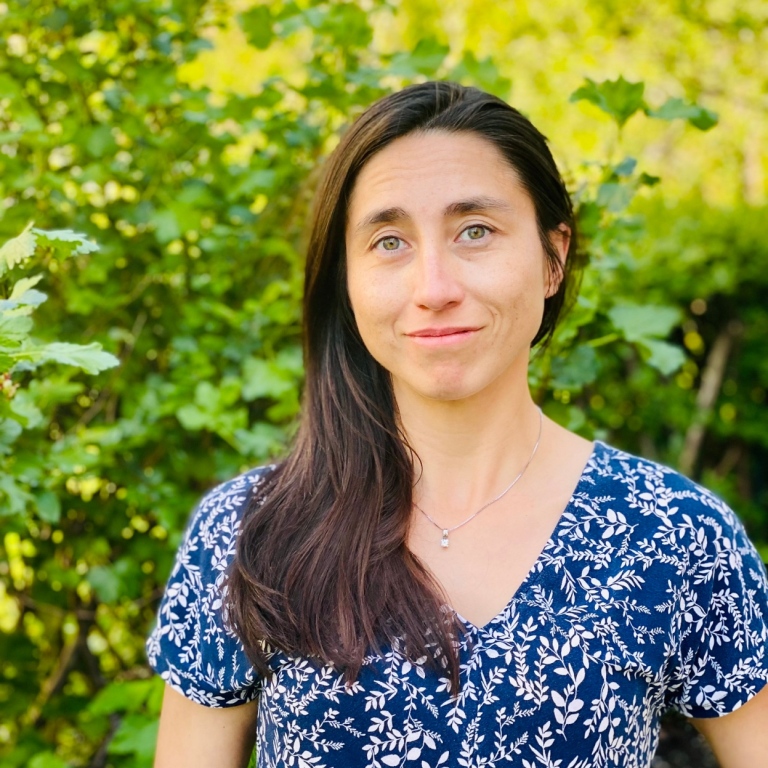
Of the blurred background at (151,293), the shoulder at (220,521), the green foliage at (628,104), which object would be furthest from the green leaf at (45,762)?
the green foliage at (628,104)

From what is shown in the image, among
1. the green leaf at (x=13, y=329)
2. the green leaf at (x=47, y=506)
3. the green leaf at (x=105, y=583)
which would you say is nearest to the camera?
the green leaf at (x=13, y=329)

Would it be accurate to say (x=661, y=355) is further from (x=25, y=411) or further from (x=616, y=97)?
(x=25, y=411)

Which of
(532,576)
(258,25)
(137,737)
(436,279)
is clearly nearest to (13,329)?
(436,279)

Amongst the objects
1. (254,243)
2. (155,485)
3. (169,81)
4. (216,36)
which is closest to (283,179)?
(254,243)

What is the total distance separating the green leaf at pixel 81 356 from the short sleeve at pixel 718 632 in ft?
3.22

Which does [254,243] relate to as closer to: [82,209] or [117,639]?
[82,209]

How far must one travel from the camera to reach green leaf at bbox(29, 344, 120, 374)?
137 centimetres

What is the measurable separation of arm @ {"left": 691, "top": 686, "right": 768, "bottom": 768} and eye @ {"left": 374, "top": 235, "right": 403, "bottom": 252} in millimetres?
952

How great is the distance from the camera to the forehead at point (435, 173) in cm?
154

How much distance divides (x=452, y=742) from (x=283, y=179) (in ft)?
5.07

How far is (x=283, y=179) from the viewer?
246 cm

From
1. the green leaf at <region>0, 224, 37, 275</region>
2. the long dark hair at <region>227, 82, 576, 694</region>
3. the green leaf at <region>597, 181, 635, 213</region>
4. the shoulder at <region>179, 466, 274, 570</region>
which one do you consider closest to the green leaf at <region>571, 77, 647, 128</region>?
the green leaf at <region>597, 181, 635, 213</region>

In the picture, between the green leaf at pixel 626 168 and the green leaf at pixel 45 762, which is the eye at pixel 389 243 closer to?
the green leaf at pixel 626 168

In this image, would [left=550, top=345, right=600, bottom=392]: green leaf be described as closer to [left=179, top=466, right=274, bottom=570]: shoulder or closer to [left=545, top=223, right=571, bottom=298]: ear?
[left=545, top=223, right=571, bottom=298]: ear
